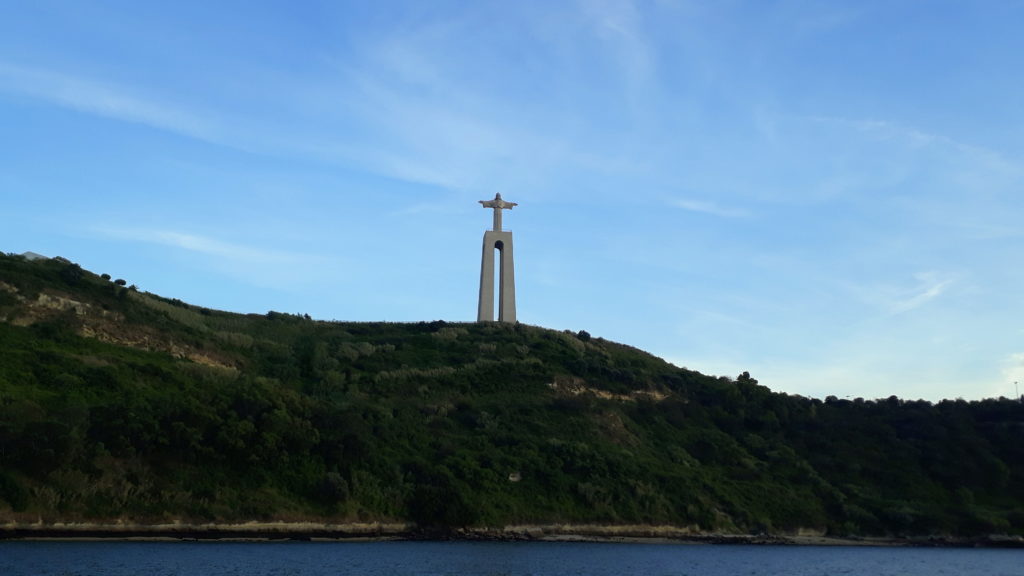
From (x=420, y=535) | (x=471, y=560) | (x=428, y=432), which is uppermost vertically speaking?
(x=428, y=432)

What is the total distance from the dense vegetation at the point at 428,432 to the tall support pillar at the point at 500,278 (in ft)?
5.57

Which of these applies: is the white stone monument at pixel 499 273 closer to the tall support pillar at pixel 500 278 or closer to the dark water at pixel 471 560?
the tall support pillar at pixel 500 278

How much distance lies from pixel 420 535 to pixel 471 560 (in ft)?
35.5

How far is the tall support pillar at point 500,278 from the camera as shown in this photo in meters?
78.2

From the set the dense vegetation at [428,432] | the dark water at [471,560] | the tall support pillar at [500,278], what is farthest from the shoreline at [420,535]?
the tall support pillar at [500,278]

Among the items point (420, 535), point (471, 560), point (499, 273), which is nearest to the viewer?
point (471, 560)

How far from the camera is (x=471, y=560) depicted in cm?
4078

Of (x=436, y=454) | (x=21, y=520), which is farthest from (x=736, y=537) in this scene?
→ (x=21, y=520)

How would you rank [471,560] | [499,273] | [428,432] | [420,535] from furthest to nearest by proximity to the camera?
[499,273]
[428,432]
[420,535]
[471,560]

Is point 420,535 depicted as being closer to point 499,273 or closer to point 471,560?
point 471,560

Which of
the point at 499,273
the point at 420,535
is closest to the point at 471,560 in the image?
the point at 420,535

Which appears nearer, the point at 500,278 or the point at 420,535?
the point at 420,535

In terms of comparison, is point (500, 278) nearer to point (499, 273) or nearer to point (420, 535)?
point (499, 273)

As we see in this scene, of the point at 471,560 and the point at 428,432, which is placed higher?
the point at 428,432
